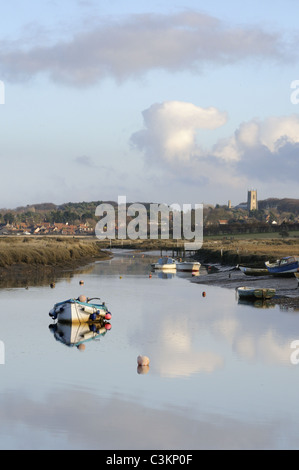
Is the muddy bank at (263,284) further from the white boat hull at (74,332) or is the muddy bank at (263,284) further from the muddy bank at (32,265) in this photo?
the muddy bank at (32,265)

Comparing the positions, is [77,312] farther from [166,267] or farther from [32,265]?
[166,267]

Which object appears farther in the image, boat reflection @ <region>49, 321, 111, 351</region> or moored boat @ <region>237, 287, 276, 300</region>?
moored boat @ <region>237, 287, 276, 300</region>

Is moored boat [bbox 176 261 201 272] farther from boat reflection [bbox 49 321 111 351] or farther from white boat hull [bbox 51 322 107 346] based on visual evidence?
white boat hull [bbox 51 322 107 346]

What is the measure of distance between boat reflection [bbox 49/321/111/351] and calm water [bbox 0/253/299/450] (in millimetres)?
442

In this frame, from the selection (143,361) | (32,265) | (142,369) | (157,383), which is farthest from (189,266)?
(157,383)

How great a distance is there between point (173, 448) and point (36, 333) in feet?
54.2

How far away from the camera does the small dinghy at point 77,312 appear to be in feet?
104

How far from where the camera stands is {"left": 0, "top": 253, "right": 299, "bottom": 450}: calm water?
580 inches

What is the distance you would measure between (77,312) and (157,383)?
1284 centimetres

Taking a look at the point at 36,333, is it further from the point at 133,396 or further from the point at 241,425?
the point at 241,425

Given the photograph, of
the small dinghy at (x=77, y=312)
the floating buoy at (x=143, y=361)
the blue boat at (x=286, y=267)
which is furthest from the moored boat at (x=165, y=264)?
the floating buoy at (x=143, y=361)

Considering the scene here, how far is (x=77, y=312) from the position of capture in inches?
1261

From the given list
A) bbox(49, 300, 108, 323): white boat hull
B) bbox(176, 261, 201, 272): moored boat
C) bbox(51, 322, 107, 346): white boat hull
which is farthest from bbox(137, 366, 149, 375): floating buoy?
bbox(176, 261, 201, 272): moored boat
